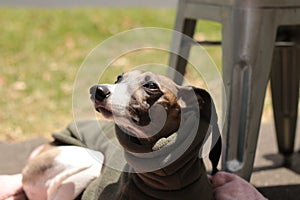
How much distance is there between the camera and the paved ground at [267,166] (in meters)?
2.11

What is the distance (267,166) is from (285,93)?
0.31 m

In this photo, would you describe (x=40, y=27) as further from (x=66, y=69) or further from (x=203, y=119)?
(x=203, y=119)

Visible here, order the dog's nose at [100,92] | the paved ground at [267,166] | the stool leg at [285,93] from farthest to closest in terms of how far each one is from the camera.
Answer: the stool leg at [285,93] → the paved ground at [267,166] → the dog's nose at [100,92]

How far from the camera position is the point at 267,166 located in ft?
7.86

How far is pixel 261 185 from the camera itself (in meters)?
2.17

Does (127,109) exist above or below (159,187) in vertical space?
above

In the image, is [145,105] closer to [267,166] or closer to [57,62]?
[267,166]

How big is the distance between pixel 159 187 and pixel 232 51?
580 millimetres

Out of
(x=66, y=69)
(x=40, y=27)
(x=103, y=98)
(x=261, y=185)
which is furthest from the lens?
(x=40, y=27)

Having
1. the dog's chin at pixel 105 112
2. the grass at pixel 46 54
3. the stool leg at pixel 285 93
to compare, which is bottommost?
the grass at pixel 46 54

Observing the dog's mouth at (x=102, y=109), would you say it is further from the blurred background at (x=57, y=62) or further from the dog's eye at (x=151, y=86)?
the blurred background at (x=57, y=62)

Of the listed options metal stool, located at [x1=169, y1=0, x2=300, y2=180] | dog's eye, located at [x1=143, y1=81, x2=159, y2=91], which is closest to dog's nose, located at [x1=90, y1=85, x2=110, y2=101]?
dog's eye, located at [x1=143, y1=81, x2=159, y2=91]

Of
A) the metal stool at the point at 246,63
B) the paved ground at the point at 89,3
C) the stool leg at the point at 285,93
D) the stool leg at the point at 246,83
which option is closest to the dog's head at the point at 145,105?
the metal stool at the point at 246,63

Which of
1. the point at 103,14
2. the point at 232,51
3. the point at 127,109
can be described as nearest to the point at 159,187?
the point at 127,109
